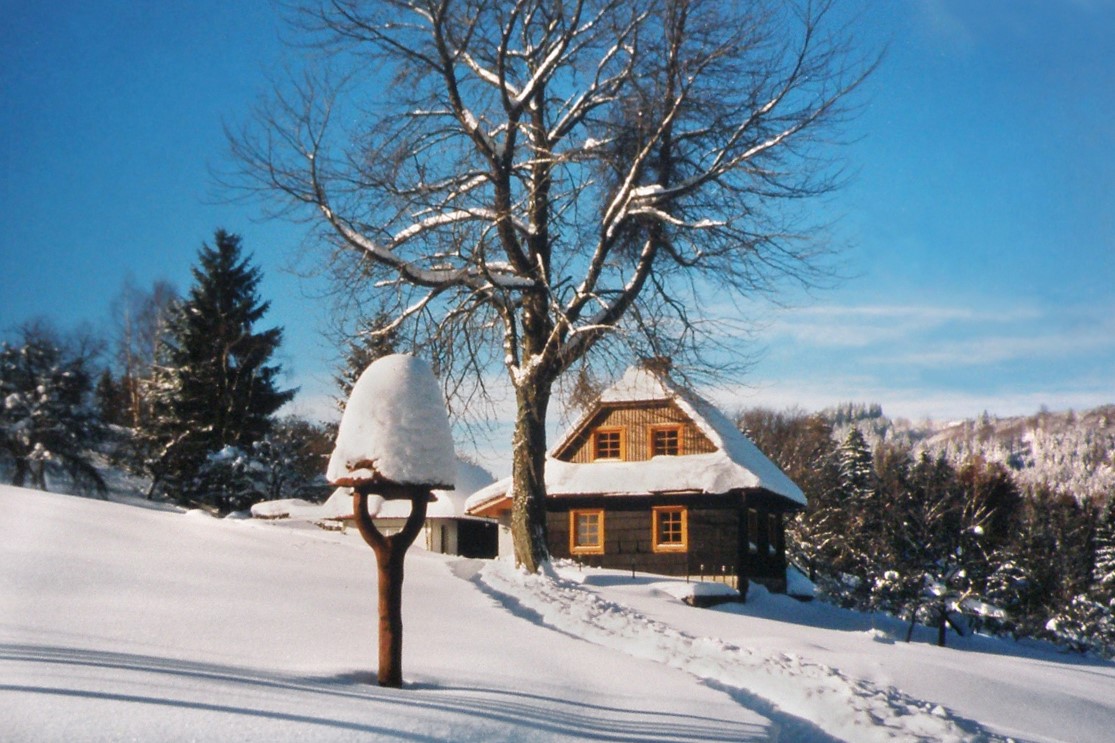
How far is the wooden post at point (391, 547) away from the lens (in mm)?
7504

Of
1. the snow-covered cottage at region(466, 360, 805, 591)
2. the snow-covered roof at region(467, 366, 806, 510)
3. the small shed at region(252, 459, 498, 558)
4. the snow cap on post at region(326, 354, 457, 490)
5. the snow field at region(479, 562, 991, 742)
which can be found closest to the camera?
the snow cap on post at region(326, 354, 457, 490)

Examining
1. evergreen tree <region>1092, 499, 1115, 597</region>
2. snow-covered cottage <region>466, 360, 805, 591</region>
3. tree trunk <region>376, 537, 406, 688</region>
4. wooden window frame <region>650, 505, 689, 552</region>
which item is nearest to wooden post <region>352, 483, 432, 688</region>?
tree trunk <region>376, 537, 406, 688</region>

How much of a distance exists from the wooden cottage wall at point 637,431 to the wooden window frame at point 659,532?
169cm

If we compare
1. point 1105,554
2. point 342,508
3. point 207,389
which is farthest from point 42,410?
point 1105,554

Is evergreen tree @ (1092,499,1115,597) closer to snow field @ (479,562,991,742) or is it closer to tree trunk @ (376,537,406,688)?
snow field @ (479,562,991,742)

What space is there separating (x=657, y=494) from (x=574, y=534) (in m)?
3.86

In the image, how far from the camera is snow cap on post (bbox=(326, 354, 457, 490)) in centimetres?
782

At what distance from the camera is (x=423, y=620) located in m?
10.6

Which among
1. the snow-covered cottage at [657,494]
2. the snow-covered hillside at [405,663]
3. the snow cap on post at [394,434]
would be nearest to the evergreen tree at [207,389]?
the snow-covered cottage at [657,494]

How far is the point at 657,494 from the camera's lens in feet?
96.3

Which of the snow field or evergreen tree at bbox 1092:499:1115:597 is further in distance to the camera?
evergreen tree at bbox 1092:499:1115:597

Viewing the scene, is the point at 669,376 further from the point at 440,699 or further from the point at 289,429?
the point at 289,429

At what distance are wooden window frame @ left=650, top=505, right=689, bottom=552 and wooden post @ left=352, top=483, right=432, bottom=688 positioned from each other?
22825mm

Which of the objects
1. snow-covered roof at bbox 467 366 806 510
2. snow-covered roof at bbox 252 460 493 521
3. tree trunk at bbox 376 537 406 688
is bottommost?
tree trunk at bbox 376 537 406 688
